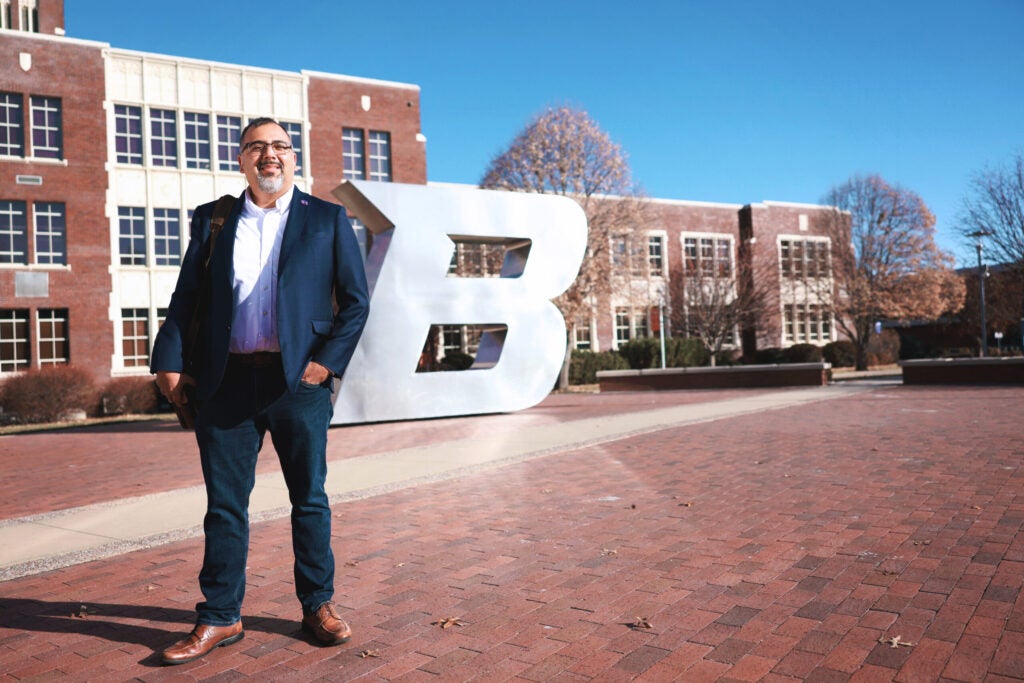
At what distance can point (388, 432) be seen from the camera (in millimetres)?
12672

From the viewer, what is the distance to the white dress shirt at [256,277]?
3.39m

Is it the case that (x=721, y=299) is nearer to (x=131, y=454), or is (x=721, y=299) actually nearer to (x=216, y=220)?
(x=131, y=454)

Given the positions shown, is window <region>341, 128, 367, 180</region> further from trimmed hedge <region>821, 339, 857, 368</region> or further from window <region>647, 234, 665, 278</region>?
trimmed hedge <region>821, 339, 857, 368</region>

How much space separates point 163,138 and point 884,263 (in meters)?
32.1

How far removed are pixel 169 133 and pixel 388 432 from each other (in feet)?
68.2

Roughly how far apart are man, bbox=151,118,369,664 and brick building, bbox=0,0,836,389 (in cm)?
2436

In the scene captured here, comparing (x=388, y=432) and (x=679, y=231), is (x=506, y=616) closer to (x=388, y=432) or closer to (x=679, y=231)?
(x=388, y=432)

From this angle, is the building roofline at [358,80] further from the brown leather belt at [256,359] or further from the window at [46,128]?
the brown leather belt at [256,359]

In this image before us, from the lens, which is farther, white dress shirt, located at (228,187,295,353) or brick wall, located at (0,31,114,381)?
brick wall, located at (0,31,114,381)

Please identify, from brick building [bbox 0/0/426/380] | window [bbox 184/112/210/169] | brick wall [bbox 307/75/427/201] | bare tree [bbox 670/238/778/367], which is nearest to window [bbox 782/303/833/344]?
bare tree [bbox 670/238/778/367]

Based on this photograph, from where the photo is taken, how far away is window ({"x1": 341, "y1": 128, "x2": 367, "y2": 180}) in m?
31.8

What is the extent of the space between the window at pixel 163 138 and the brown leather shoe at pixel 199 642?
2831 cm

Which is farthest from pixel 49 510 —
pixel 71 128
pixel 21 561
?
pixel 71 128

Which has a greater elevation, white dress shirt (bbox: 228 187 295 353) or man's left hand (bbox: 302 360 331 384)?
white dress shirt (bbox: 228 187 295 353)
